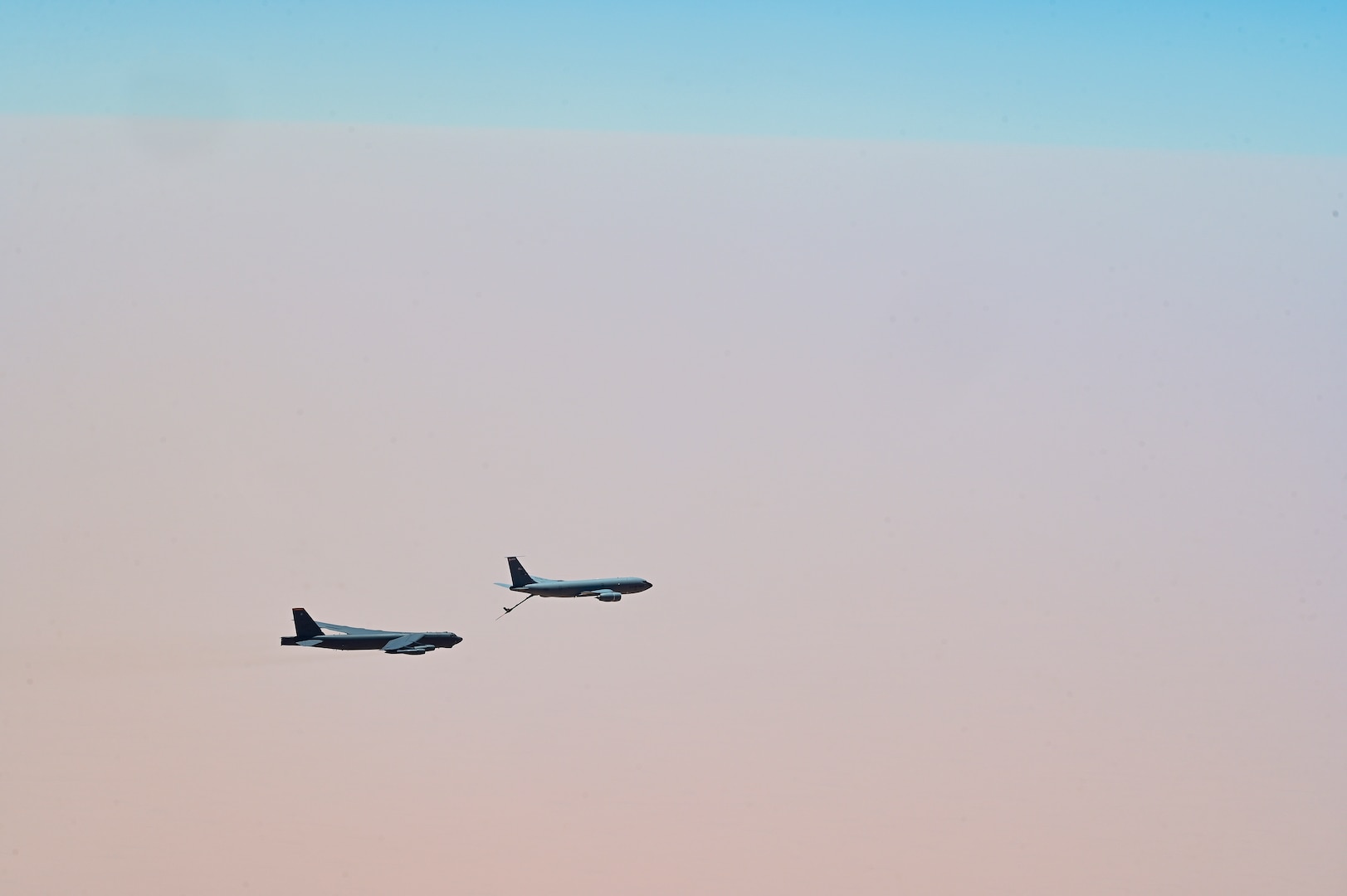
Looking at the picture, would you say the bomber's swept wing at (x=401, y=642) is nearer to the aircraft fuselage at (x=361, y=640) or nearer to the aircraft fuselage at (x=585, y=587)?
the aircraft fuselage at (x=361, y=640)

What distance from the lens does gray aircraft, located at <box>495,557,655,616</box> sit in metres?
87.9

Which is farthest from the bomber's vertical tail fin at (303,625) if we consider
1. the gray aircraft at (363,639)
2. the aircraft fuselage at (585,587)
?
the aircraft fuselage at (585,587)

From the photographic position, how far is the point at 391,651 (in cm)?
7912

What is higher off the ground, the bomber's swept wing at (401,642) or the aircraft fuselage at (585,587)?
the aircraft fuselage at (585,587)

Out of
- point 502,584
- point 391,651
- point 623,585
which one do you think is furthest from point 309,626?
point 623,585

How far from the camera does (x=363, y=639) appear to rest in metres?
78.6

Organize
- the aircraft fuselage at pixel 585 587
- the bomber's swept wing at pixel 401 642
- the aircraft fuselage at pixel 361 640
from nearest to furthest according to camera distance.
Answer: the aircraft fuselage at pixel 361 640, the bomber's swept wing at pixel 401 642, the aircraft fuselage at pixel 585 587

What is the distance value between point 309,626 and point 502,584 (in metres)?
12.9

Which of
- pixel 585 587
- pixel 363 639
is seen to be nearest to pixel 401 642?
pixel 363 639

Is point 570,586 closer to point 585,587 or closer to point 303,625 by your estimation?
point 585,587

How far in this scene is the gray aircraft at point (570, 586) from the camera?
8794 centimetres

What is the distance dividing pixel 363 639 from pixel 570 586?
47.5 feet

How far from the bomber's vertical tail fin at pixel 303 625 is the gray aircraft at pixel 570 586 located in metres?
12.7

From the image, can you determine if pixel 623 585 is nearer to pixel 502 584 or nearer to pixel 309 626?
pixel 502 584
